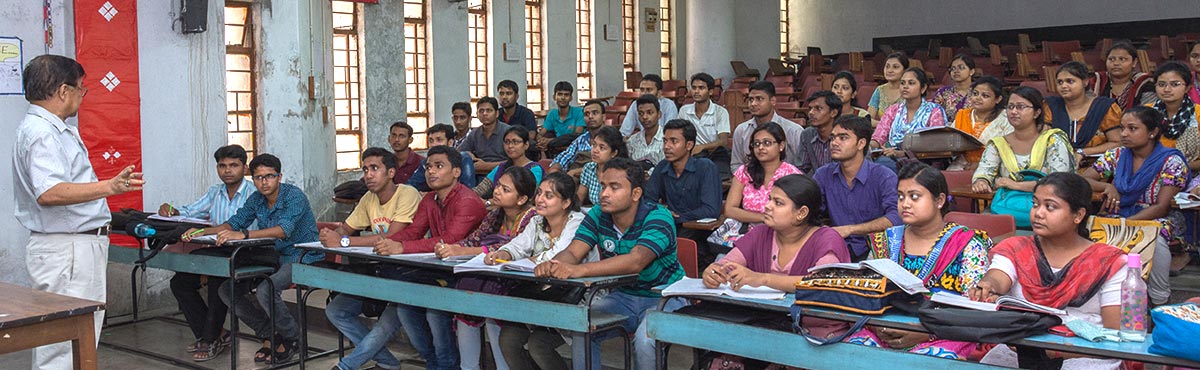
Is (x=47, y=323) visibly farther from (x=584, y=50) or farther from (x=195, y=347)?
(x=584, y=50)

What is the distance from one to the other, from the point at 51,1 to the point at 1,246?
1.56 meters

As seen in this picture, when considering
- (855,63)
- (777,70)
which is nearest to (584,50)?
(777,70)

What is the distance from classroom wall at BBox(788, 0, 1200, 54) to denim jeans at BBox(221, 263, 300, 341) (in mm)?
12655

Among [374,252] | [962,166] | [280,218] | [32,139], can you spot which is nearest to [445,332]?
[374,252]

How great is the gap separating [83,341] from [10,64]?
3671 millimetres

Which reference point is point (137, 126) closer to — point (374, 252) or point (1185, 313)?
point (374, 252)

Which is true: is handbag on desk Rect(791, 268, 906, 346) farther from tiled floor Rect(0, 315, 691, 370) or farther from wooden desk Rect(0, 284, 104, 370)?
wooden desk Rect(0, 284, 104, 370)

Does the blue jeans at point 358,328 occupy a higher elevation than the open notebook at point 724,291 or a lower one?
lower

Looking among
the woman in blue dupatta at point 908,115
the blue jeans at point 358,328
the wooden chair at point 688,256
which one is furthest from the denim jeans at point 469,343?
the woman in blue dupatta at point 908,115

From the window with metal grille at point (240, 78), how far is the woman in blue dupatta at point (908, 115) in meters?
4.86

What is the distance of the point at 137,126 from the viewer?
A: 716cm

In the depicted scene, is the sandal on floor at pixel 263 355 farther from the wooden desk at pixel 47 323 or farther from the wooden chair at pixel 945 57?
the wooden chair at pixel 945 57

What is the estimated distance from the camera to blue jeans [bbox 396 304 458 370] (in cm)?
504

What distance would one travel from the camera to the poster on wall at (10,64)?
6.51 m
